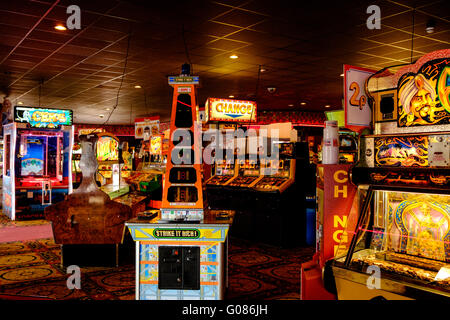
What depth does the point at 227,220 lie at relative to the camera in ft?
10.8

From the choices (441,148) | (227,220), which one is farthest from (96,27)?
(441,148)

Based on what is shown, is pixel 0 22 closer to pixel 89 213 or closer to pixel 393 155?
pixel 89 213

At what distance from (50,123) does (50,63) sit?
206 cm

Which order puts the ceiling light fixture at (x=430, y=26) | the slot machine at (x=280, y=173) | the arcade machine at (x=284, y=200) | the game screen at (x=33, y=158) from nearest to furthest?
the ceiling light fixture at (x=430, y=26), the arcade machine at (x=284, y=200), the slot machine at (x=280, y=173), the game screen at (x=33, y=158)

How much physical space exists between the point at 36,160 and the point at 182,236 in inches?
280

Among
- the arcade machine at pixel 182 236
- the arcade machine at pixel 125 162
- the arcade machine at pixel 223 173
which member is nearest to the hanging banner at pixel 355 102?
the arcade machine at pixel 182 236

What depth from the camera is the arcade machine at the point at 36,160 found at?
27.9 feet

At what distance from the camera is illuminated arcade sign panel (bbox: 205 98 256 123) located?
25.2 ft

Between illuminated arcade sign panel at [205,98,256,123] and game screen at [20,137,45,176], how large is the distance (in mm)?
4229

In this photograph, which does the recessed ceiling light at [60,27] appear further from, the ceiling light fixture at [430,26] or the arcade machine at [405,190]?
the ceiling light fixture at [430,26]

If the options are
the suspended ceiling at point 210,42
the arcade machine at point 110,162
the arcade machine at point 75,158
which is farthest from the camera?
the arcade machine at point 75,158

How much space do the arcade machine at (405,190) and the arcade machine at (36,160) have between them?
7.85 metres

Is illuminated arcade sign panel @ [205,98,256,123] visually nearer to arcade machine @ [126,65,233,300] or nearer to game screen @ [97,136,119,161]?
game screen @ [97,136,119,161]

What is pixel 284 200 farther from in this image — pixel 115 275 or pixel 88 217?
pixel 88 217
